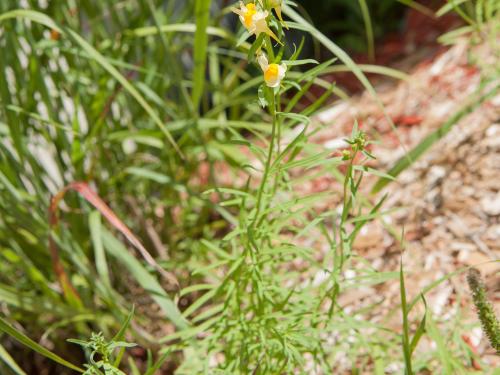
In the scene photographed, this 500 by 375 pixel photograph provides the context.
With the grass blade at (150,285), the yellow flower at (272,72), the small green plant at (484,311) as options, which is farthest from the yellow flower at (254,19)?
the grass blade at (150,285)

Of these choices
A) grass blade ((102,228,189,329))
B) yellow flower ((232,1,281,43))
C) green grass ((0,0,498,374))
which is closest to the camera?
yellow flower ((232,1,281,43))

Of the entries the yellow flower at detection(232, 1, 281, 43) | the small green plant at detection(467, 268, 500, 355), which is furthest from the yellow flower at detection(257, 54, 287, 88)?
the small green plant at detection(467, 268, 500, 355)

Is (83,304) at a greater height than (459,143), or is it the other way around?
(459,143)

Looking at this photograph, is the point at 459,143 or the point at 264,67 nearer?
the point at 264,67

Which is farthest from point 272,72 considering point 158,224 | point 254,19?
point 158,224

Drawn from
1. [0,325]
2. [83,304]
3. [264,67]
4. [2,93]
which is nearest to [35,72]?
[2,93]

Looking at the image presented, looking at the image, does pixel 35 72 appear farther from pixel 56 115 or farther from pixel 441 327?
pixel 441 327

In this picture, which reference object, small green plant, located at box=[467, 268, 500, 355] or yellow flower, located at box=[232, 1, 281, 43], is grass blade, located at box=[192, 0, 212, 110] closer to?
yellow flower, located at box=[232, 1, 281, 43]

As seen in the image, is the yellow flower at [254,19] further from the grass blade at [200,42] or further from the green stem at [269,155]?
the grass blade at [200,42]
